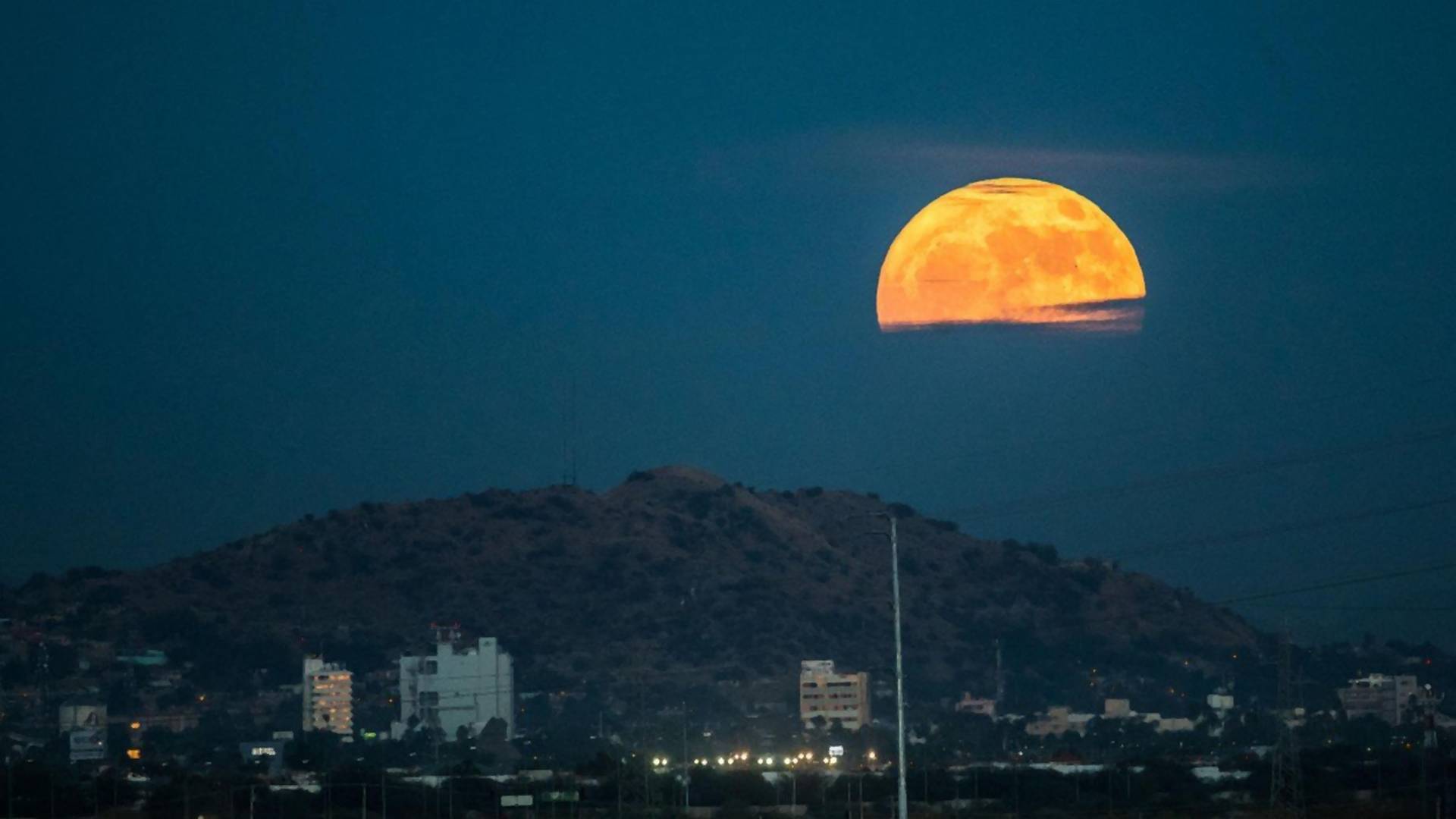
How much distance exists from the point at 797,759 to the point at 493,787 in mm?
48889

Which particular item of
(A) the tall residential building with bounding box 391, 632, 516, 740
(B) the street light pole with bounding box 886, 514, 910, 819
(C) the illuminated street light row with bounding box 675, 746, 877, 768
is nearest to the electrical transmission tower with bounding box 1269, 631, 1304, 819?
(B) the street light pole with bounding box 886, 514, 910, 819

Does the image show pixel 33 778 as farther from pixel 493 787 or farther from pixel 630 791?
pixel 630 791

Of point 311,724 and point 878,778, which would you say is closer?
point 878,778

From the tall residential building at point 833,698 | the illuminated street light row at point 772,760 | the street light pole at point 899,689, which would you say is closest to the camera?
the street light pole at point 899,689

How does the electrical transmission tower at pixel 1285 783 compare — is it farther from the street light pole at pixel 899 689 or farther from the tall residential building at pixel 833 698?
the tall residential building at pixel 833 698

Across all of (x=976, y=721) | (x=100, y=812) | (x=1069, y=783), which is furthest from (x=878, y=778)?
(x=976, y=721)

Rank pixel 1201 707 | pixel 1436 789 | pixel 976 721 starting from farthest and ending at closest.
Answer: pixel 1201 707
pixel 976 721
pixel 1436 789

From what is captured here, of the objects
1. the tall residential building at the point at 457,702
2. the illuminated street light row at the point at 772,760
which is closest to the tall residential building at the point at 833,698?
the illuminated street light row at the point at 772,760

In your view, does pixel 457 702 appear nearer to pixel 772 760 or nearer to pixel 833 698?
pixel 833 698

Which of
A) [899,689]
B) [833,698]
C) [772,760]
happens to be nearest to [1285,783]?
[899,689]

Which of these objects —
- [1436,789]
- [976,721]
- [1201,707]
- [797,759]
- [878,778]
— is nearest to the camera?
[1436,789]

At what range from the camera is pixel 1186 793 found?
327 feet

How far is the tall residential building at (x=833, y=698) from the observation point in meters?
179

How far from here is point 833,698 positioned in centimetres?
18650
